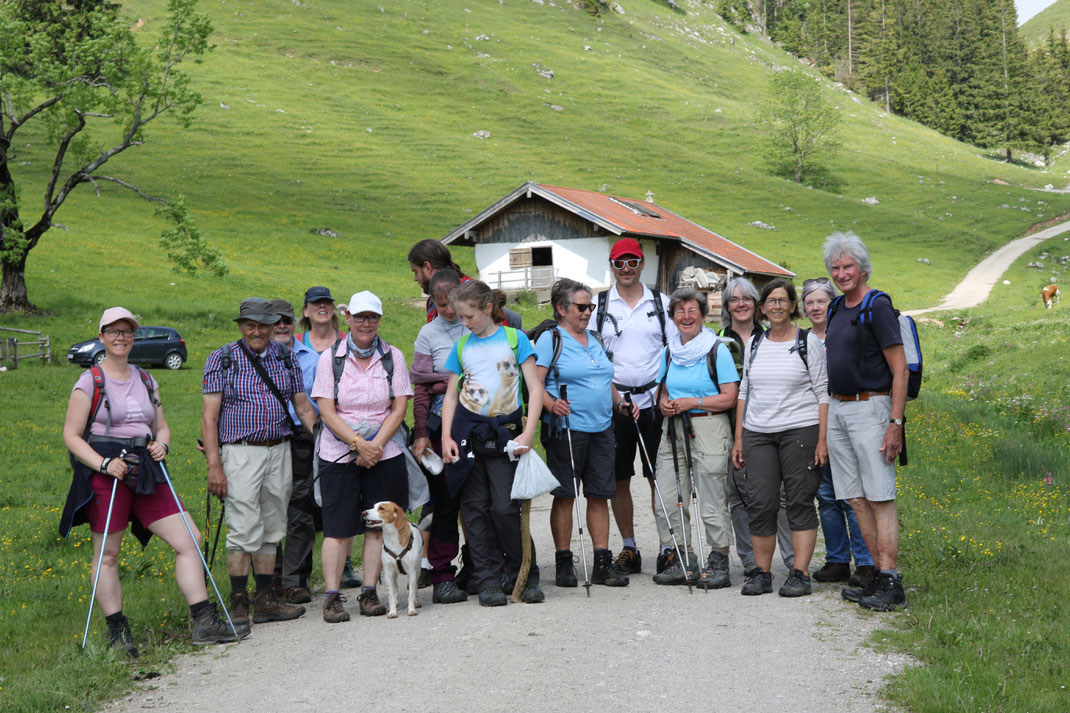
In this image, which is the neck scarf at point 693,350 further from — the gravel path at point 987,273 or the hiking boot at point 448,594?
the gravel path at point 987,273

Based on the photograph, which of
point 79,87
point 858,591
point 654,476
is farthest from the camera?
point 79,87

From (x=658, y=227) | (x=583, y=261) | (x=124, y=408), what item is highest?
(x=658, y=227)

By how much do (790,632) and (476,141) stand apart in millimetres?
77252

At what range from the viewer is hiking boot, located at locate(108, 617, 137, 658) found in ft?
20.2

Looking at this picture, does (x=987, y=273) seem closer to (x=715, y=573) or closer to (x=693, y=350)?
(x=693, y=350)

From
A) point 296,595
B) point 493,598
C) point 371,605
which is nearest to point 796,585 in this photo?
point 493,598

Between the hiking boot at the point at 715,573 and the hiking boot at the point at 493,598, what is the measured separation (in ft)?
5.09

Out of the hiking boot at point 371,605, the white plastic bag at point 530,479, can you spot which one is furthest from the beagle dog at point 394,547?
the white plastic bag at point 530,479

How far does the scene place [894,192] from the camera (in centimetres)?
8125

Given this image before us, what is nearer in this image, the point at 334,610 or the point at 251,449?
the point at 334,610

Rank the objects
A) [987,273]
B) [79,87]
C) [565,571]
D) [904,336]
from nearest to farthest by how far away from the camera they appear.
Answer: [904,336] < [565,571] < [79,87] < [987,273]

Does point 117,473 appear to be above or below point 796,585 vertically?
above

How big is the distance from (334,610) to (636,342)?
10.8 feet

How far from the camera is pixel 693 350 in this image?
7.75 metres
